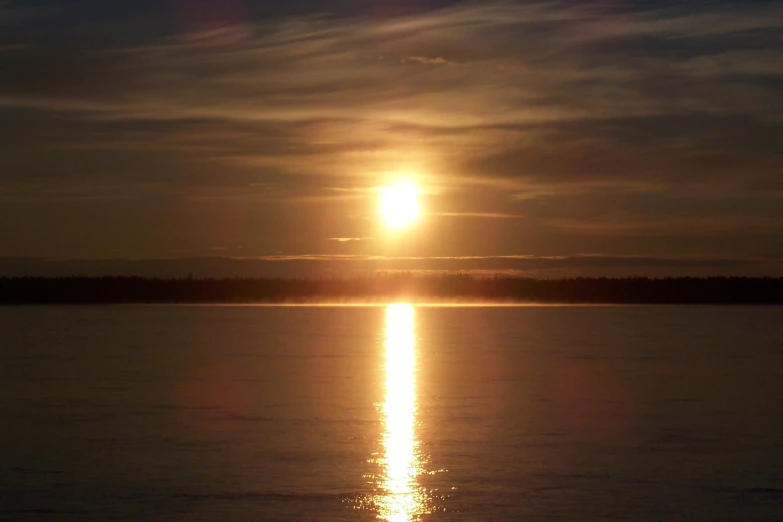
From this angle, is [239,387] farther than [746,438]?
Yes

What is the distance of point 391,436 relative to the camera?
14.2 metres

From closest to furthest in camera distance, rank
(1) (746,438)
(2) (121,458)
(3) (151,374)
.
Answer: (2) (121,458), (1) (746,438), (3) (151,374)

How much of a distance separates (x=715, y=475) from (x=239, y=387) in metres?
10.8

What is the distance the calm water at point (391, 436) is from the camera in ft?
33.9

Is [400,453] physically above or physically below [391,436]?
below

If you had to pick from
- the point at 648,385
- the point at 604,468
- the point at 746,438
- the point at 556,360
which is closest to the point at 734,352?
the point at 556,360

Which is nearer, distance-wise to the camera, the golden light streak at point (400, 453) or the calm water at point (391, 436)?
the golden light streak at point (400, 453)

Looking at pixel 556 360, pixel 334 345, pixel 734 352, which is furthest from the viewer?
pixel 334 345

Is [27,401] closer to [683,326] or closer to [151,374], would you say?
[151,374]

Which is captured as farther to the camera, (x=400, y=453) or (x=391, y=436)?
(x=391, y=436)

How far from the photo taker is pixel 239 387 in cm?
2002

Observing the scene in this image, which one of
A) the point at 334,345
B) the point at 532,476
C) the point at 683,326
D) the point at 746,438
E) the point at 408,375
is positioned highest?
the point at 683,326

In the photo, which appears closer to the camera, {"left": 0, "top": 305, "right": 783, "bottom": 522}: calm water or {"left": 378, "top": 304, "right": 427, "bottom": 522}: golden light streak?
{"left": 378, "top": 304, "right": 427, "bottom": 522}: golden light streak

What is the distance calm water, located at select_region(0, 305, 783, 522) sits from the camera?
33.9 ft
